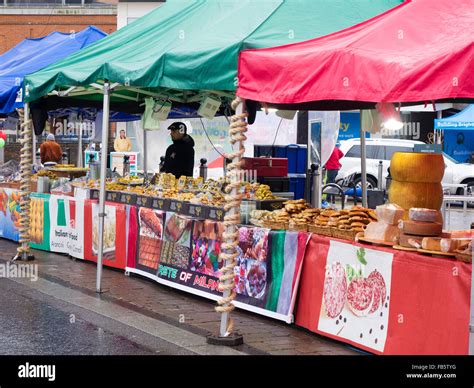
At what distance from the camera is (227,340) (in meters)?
8.30

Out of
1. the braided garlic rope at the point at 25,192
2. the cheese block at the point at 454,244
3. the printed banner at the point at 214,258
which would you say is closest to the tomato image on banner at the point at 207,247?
the printed banner at the point at 214,258

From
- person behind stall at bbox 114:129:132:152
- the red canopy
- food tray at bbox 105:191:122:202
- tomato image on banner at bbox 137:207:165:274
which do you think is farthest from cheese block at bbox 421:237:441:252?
person behind stall at bbox 114:129:132:152

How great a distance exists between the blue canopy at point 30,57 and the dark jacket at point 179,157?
2638 mm

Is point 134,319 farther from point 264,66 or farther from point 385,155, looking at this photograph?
point 385,155

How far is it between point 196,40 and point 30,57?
7.60m

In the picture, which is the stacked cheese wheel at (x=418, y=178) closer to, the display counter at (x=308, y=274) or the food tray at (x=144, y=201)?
the display counter at (x=308, y=274)

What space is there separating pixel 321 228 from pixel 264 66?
174cm

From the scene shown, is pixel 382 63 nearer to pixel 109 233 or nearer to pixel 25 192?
pixel 109 233

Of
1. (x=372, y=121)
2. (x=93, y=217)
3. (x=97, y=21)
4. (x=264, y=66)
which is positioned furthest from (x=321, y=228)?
(x=97, y=21)

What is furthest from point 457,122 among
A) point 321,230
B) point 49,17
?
point 49,17

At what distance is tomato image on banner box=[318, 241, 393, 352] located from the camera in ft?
25.4

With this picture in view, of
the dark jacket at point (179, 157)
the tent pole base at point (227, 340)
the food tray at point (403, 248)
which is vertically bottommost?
the tent pole base at point (227, 340)

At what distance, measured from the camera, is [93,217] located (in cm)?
1351

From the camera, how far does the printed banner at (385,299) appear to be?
695cm
